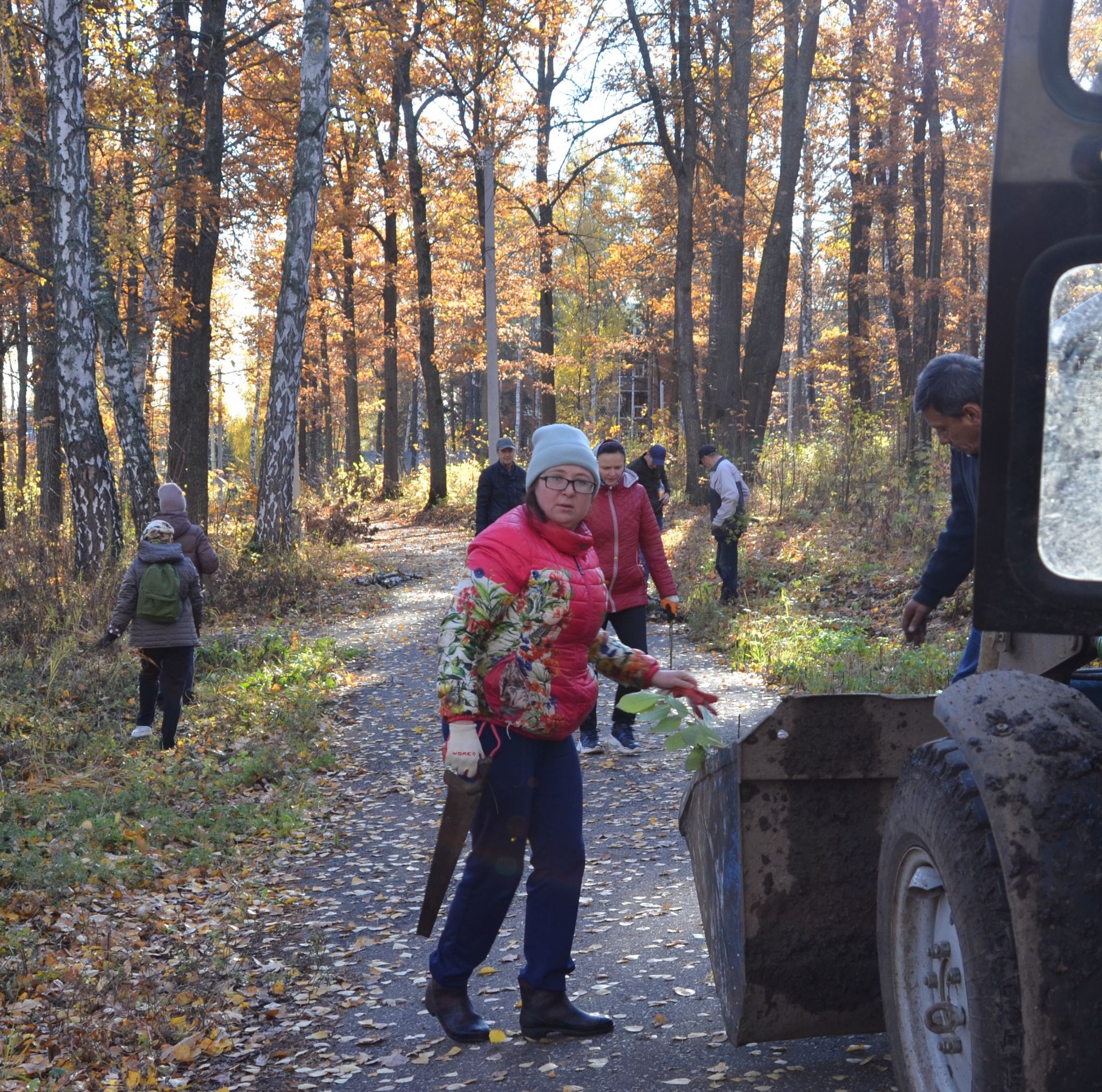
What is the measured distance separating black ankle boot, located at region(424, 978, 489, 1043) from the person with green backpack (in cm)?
559

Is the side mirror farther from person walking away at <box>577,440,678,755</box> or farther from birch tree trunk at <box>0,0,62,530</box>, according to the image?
birch tree trunk at <box>0,0,62,530</box>

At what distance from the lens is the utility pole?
2194 cm

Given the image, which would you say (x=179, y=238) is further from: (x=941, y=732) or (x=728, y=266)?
(x=941, y=732)

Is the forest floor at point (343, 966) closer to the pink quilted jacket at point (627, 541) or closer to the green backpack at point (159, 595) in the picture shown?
the green backpack at point (159, 595)

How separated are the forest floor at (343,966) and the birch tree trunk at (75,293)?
20.8ft

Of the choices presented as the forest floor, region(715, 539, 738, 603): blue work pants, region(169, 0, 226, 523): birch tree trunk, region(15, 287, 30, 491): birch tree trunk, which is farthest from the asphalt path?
region(15, 287, 30, 491): birch tree trunk

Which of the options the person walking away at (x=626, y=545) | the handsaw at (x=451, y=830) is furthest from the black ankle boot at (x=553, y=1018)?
the person walking away at (x=626, y=545)

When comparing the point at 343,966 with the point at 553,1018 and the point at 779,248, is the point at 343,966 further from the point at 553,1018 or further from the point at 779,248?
the point at 779,248

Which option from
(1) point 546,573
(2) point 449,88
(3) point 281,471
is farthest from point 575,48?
(1) point 546,573

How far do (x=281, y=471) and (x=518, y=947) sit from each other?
13.9 metres

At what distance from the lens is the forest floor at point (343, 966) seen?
A: 423cm

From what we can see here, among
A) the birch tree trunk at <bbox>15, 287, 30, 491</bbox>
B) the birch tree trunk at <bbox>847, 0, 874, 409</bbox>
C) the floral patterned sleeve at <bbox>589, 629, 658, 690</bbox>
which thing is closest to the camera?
the floral patterned sleeve at <bbox>589, 629, 658, 690</bbox>

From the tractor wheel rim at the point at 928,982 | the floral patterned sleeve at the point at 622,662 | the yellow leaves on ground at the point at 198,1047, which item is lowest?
the yellow leaves on ground at the point at 198,1047

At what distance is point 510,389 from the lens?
79562 millimetres
